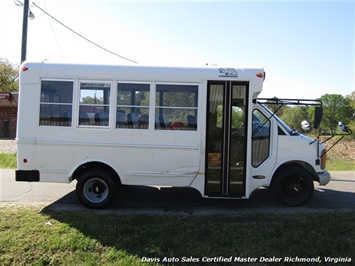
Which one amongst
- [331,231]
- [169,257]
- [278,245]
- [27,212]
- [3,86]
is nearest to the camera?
[169,257]

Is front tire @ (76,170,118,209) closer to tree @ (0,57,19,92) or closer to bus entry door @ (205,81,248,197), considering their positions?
bus entry door @ (205,81,248,197)

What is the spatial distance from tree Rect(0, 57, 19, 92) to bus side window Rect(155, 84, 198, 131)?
4378cm

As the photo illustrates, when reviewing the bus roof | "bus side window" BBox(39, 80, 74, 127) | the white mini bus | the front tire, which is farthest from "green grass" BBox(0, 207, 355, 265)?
the bus roof

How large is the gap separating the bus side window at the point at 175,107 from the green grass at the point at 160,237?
172cm

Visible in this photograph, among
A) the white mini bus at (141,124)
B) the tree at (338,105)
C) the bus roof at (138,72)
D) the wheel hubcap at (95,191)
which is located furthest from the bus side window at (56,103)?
the tree at (338,105)

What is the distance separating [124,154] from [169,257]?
7.61 feet

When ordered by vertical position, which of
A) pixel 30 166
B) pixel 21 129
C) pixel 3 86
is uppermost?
pixel 3 86

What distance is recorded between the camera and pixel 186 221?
4906 mm

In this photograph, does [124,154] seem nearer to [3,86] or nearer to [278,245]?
[278,245]

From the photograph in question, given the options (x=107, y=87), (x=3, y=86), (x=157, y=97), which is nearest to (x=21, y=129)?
(x=107, y=87)

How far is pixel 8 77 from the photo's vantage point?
43.8m

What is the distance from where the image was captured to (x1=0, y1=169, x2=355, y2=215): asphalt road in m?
5.79

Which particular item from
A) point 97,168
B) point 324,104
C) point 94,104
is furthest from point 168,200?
point 324,104

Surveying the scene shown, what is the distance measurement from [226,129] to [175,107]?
1065mm
